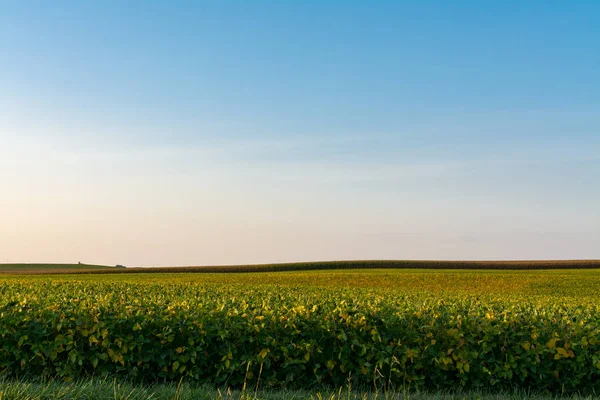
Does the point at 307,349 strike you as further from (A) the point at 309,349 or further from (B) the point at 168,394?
(B) the point at 168,394

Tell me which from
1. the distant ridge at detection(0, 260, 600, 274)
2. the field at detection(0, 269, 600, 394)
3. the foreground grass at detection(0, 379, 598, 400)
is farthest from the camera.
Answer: the distant ridge at detection(0, 260, 600, 274)

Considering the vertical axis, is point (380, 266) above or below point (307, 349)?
below

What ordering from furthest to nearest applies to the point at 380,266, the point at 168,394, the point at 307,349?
the point at 380,266
the point at 307,349
the point at 168,394

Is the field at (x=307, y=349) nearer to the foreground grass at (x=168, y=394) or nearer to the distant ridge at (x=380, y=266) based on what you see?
the foreground grass at (x=168, y=394)

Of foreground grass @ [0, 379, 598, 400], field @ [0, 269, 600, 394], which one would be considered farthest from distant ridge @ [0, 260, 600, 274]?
foreground grass @ [0, 379, 598, 400]

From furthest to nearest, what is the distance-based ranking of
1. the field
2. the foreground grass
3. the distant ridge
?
1. the distant ridge
2. the field
3. the foreground grass

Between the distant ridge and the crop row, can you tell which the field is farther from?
the distant ridge

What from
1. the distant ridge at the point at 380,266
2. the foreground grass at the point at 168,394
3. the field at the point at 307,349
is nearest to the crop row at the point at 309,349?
the field at the point at 307,349

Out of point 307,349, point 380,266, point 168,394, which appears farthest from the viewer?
point 380,266

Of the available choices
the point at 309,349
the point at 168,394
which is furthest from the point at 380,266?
the point at 168,394

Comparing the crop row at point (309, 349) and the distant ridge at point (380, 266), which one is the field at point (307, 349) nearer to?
the crop row at point (309, 349)

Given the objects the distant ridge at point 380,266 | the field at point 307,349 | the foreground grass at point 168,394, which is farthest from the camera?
the distant ridge at point 380,266

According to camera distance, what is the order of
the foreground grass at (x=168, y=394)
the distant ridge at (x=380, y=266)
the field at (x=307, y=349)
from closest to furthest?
the foreground grass at (x=168, y=394)
the field at (x=307, y=349)
the distant ridge at (x=380, y=266)

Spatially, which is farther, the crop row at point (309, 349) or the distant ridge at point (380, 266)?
the distant ridge at point (380, 266)
